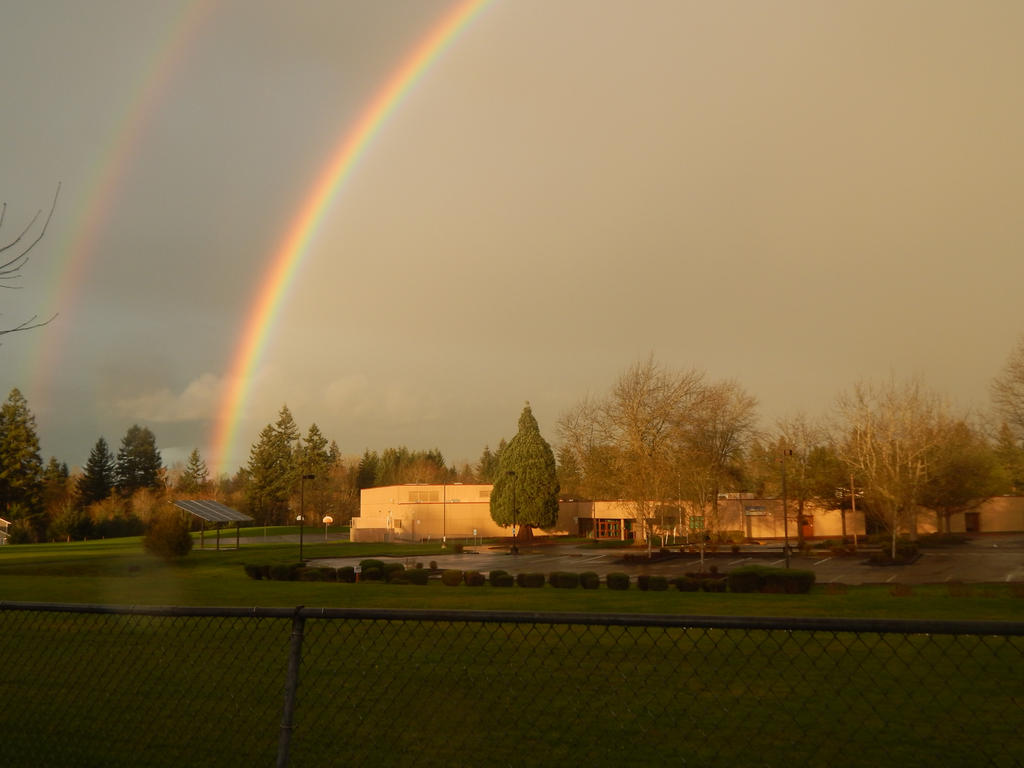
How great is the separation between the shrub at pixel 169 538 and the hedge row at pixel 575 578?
11304mm

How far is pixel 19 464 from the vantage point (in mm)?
95562

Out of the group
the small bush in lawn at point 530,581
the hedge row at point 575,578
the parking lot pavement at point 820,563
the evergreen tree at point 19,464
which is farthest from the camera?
the evergreen tree at point 19,464

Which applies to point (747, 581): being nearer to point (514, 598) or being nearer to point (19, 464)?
point (514, 598)

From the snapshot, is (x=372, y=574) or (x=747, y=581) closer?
(x=747, y=581)

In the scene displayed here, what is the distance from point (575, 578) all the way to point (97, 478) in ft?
325

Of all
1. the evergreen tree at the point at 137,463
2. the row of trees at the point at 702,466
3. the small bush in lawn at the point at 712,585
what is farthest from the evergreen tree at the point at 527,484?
the evergreen tree at the point at 137,463

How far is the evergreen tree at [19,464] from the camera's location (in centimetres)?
9512

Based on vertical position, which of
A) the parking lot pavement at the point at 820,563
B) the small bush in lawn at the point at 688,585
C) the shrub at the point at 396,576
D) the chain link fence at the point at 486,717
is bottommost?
the parking lot pavement at the point at 820,563

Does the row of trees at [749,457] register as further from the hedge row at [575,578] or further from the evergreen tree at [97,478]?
the evergreen tree at [97,478]

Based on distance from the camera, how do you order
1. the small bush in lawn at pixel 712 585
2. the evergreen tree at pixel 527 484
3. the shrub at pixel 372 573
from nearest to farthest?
the small bush in lawn at pixel 712 585, the shrub at pixel 372 573, the evergreen tree at pixel 527 484

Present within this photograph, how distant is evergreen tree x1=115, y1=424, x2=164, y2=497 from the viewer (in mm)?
120062

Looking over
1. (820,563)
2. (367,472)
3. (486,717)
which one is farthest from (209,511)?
(367,472)

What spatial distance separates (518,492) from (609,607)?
5521 centimetres

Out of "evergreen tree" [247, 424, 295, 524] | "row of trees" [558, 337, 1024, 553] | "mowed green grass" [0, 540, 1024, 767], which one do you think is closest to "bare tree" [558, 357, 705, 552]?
"row of trees" [558, 337, 1024, 553]
